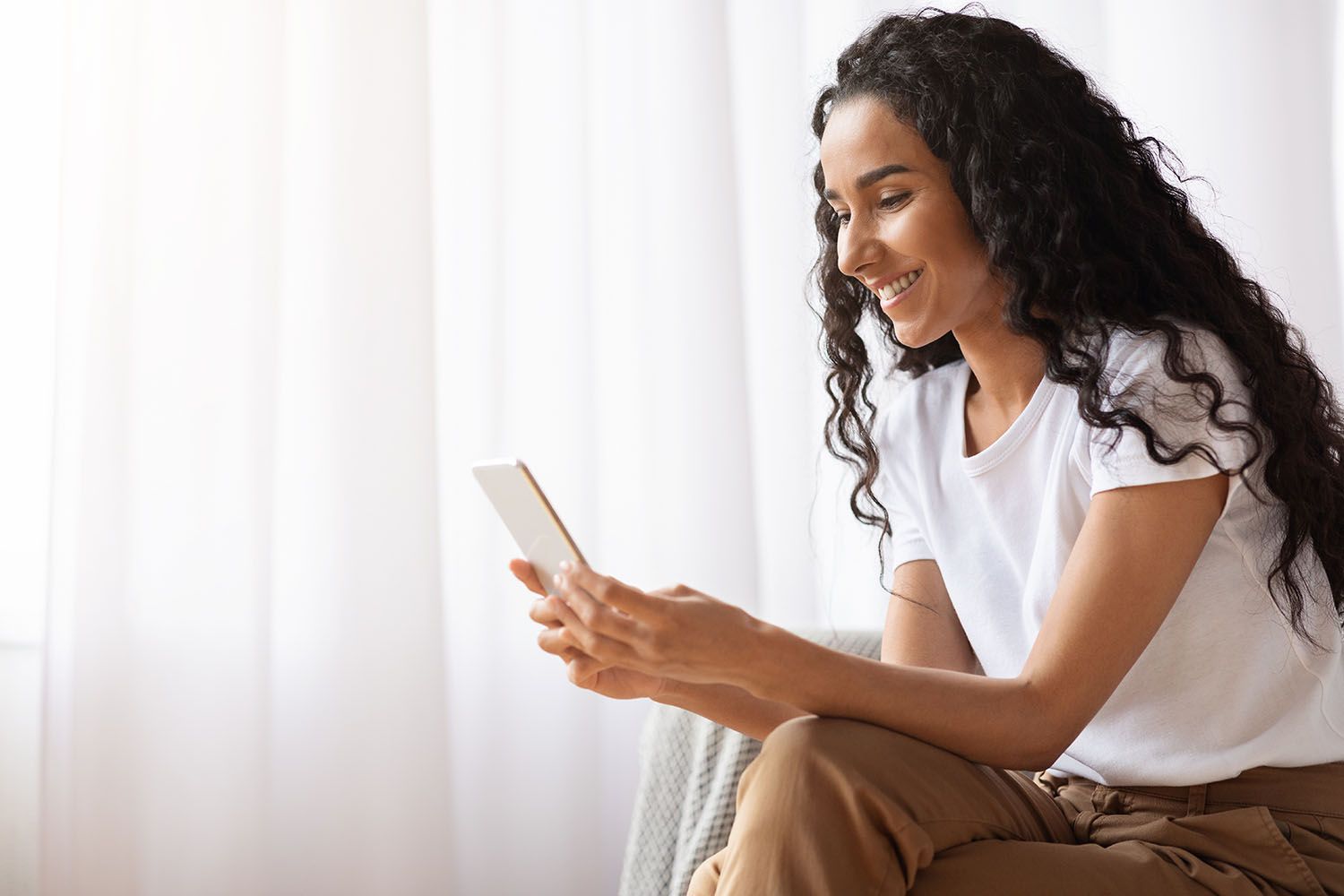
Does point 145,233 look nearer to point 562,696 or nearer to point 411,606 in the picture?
point 411,606

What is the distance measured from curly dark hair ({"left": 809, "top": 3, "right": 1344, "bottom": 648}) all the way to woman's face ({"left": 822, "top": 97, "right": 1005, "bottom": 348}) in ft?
0.06

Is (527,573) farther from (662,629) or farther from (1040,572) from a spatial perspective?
(1040,572)

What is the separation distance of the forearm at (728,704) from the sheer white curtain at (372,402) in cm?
73

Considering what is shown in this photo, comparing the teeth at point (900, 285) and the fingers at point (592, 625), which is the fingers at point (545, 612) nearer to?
the fingers at point (592, 625)

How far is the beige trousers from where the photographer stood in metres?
0.82

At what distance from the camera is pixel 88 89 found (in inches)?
80.7

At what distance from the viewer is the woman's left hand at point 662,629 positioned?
0.88 meters

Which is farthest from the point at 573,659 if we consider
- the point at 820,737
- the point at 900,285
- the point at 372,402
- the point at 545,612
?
the point at 372,402

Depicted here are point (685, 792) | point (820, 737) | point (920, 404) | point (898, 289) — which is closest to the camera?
point (820, 737)

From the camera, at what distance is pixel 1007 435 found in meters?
1.14

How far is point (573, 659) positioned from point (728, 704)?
0.52 feet

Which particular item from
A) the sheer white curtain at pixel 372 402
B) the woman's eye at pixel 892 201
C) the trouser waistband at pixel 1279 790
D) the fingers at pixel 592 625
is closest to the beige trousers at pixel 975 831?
the trouser waistband at pixel 1279 790

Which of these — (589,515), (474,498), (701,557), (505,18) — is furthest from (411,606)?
(505,18)

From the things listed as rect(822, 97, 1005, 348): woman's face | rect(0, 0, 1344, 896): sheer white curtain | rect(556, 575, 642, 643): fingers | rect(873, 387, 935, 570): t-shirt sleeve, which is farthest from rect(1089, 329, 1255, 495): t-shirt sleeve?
rect(0, 0, 1344, 896): sheer white curtain
